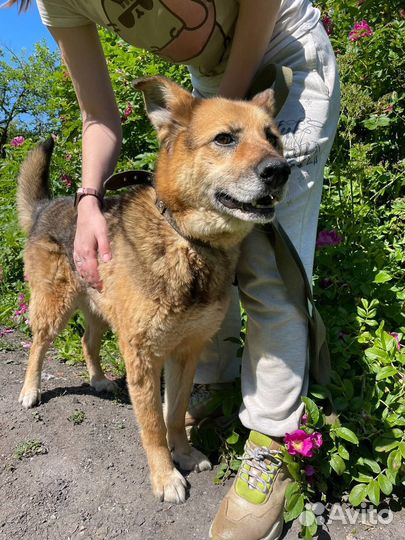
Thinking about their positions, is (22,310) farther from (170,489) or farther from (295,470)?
(295,470)

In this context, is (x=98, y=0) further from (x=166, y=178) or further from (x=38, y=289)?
(x=38, y=289)

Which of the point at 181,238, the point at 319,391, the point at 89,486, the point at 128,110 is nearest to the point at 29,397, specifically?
the point at 89,486

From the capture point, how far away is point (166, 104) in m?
2.28

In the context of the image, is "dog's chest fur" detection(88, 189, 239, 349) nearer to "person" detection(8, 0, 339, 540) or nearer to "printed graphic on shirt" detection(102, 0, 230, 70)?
"person" detection(8, 0, 339, 540)

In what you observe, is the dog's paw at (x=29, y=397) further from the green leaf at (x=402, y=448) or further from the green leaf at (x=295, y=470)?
the green leaf at (x=402, y=448)

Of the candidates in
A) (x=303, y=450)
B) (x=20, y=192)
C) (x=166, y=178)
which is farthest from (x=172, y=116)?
(x=20, y=192)

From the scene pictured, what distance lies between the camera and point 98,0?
2.13m

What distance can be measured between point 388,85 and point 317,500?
11.1 feet

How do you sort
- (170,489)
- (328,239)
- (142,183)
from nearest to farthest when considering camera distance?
(170,489) < (142,183) < (328,239)

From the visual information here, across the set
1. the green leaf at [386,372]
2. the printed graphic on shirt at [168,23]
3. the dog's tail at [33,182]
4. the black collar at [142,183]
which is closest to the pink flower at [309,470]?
the green leaf at [386,372]

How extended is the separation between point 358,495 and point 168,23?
7.64ft

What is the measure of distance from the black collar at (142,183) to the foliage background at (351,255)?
986mm

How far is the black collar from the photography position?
89.6 inches

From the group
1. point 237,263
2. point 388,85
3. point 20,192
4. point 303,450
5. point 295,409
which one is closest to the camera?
point 303,450
